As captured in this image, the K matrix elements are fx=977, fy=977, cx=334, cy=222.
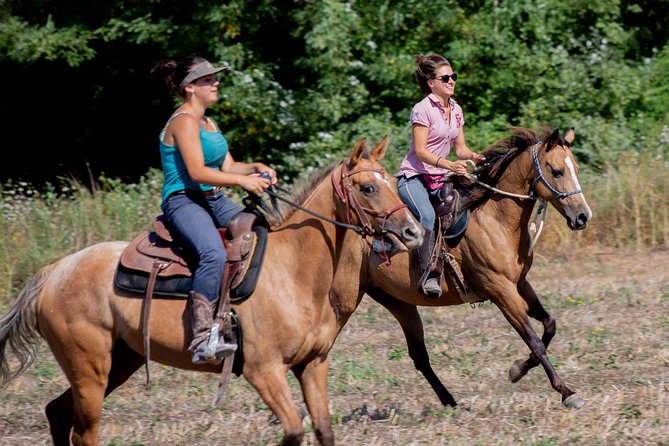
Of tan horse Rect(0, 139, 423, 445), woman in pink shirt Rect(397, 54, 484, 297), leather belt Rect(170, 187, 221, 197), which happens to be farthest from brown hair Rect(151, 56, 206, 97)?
woman in pink shirt Rect(397, 54, 484, 297)

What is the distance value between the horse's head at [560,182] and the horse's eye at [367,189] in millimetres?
2442

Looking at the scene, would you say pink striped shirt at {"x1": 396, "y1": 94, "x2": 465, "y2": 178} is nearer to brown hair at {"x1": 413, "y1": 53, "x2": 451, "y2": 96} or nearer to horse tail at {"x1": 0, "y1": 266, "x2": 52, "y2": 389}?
brown hair at {"x1": 413, "y1": 53, "x2": 451, "y2": 96}

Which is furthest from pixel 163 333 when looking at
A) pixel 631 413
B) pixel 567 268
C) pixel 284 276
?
pixel 567 268

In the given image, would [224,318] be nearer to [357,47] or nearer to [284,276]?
[284,276]

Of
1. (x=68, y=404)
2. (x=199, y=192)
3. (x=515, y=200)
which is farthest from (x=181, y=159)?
(x=515, y=200)

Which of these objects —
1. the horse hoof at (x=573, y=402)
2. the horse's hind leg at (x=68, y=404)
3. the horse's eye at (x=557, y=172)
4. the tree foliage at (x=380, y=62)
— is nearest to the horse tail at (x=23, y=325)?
the horse's hind leg at (x=68, y=404)

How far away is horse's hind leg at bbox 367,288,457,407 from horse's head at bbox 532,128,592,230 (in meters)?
1.46

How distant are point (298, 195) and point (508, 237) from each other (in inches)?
94.5

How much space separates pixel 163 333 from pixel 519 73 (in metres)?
12.0

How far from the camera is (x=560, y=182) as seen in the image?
7.52 metres

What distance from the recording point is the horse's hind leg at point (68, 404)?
242 inches

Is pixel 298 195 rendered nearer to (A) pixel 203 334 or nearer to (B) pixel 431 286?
(A) pixel 203 334

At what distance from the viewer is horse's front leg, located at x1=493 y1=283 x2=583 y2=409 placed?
Result: 7051mm

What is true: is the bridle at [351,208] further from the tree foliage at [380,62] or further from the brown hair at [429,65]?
the tree foliage at [380,62]
